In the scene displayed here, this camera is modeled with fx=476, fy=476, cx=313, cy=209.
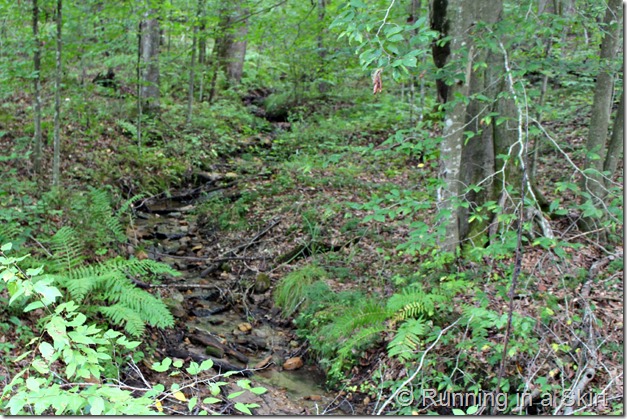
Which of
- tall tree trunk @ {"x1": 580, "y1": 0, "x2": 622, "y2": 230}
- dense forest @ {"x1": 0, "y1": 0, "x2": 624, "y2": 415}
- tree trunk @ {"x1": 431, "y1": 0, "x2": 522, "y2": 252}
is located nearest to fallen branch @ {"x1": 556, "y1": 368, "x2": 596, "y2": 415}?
dense forest @ {"x1": 0, "y1": 0, "x2": 624, "y2": 415}

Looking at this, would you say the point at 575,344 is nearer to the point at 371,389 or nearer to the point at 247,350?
the point at 371,389

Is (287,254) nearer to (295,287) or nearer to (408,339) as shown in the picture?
(295,287)

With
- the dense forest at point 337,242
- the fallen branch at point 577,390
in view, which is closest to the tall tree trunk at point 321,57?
the dense forest at point 337,242

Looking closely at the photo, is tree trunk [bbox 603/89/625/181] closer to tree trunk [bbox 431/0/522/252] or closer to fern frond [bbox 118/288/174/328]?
tree trunk [bbox 431/0/522/252]

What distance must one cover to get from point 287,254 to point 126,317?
11.7 ft

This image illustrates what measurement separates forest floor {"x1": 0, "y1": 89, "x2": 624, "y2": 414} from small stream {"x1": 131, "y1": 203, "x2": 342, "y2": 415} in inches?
0.8

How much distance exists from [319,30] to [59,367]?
28.2 ft

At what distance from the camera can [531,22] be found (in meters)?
4.64

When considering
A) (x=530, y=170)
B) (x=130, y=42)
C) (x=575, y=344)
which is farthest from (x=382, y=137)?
(x=575, y=344)

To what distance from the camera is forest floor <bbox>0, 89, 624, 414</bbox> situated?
4.88 metres

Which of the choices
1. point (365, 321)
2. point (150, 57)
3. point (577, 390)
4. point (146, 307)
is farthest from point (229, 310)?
point (150, 57)

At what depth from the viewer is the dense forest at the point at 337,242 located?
388 cm

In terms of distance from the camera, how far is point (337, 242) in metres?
7.89

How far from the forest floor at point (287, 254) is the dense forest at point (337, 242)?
39mm
